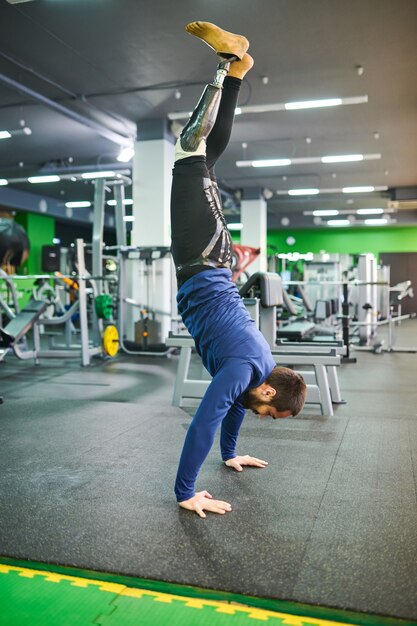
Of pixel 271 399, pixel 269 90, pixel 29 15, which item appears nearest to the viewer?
pixel 271 399

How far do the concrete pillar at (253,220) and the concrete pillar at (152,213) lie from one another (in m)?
5.20

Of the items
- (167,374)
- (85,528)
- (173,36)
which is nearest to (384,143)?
(173,36)

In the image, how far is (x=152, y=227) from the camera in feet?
25.1

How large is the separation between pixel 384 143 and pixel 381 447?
753cm

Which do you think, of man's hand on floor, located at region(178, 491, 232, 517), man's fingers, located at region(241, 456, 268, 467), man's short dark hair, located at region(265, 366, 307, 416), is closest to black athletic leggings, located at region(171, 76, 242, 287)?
man's short dark hair, located at region(265, 366, 307, 416)

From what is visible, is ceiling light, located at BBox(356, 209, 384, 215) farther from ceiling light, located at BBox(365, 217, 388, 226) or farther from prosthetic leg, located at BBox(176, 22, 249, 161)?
prosthetic leg, located at BBox(176, 22, 249, 161)

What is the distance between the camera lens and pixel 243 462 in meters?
2.51

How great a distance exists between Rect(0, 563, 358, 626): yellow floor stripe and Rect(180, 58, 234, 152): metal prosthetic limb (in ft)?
4.80

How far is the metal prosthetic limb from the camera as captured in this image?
1961mm

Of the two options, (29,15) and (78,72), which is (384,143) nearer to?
(78,72)

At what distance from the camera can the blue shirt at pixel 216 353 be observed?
1836mm

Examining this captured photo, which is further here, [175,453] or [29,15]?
[29,15]

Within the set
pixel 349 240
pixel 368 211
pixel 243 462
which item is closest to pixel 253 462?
pixel 243 462

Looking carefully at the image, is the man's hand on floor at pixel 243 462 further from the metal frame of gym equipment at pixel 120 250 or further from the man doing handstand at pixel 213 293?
the metal frame of gym equipment at pixel 120 250
